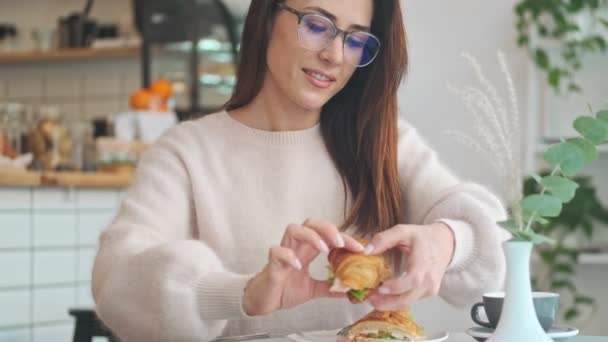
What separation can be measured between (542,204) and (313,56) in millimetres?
502

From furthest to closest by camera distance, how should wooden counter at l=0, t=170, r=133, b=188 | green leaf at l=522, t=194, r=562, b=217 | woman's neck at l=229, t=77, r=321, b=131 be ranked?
wooden counter at l=0, t=170, r=133, b=188
woman's neck at l=229, t=77, r=321, b=131
green leaf at l=522, t=194, r=562, b=217

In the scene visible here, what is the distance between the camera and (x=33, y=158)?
11.8ft

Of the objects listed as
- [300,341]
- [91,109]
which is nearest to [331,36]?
[300,341]

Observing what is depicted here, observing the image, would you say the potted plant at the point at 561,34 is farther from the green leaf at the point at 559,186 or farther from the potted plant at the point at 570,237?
the green leaf at the point at 559,186

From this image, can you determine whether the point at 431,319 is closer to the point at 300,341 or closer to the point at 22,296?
the point at 22,296

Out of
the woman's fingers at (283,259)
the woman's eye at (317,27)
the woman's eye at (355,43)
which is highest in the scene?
the woman's eye at (317,27)

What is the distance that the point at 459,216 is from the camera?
61.8 inches

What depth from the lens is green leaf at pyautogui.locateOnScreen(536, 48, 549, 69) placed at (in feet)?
11.2

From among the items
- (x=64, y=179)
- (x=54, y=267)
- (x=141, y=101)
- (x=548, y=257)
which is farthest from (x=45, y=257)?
(x=548, y=257)

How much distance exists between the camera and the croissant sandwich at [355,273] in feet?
4.10

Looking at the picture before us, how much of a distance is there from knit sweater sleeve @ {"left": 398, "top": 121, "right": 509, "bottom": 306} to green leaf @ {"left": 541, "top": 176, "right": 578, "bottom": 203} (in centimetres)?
26

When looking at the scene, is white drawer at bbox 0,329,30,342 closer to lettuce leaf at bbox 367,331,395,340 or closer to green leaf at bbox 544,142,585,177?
lettuce leaf at bbox 367,331,395,340

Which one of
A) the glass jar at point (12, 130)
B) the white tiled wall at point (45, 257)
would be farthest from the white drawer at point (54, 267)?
the glass jar at point (12, 130)

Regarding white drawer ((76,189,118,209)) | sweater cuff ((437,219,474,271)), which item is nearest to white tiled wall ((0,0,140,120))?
white drawer ((76,189,118,209))
